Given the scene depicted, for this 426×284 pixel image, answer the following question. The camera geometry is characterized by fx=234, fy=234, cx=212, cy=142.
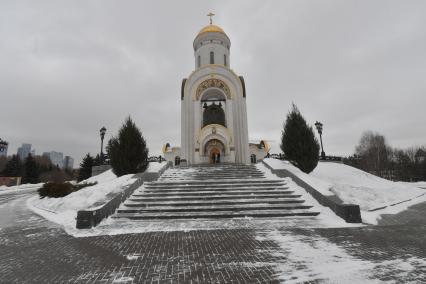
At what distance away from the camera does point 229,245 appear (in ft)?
17.3

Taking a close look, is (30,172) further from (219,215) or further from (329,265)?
(329,265)

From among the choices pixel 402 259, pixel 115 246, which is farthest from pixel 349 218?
pixel 115 246

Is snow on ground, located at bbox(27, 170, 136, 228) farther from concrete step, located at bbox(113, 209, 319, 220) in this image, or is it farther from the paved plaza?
the paved plaza

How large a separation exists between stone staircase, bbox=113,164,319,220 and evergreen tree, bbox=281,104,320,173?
3.08m

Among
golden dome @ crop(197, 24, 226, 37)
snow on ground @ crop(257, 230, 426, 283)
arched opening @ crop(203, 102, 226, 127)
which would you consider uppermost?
golden dome @ crop(197, 24, 226, 37)

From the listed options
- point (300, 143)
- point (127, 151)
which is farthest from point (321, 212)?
point (127, 151)

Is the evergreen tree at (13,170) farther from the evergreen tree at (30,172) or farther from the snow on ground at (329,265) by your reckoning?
the snow on ground at (329,265)

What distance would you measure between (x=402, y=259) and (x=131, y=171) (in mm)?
12916

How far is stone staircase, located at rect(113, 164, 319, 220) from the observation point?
27.0 feet

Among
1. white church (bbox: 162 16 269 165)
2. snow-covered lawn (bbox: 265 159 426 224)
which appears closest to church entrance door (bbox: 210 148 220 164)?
white church (bbox: 162 16 269 165)

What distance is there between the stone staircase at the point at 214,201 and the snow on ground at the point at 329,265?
10.7 ft

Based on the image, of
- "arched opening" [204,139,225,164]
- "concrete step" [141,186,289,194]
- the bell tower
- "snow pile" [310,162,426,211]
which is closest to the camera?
"snow pile" [310,162,426,211]

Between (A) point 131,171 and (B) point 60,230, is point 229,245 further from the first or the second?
(A) point 131,171

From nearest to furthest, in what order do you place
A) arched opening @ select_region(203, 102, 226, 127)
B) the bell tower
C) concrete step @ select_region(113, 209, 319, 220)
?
concrete step @ select_region(113, 209, 319, 220) → the bell tower → arched opening @ select_region(203, 102, 226, 127)
